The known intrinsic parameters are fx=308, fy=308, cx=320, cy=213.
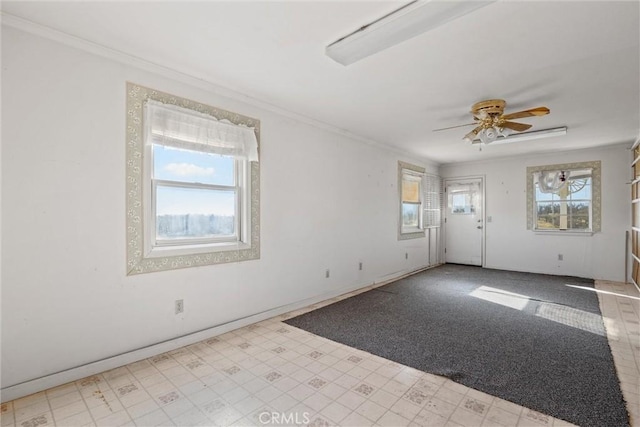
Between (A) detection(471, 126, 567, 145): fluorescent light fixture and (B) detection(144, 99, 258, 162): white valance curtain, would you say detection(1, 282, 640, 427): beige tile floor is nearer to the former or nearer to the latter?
(B) detection(144, 99, 258, 162): white valance curtain

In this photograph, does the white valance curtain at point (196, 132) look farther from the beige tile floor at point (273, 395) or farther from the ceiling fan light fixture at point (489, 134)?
the ceiling fan light fixture at point (489, 134)

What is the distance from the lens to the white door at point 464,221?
7.14 meters

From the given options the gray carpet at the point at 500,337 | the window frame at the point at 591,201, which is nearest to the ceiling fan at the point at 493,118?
the gray carpet at the point at 500,337

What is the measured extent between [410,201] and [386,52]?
14.5ft

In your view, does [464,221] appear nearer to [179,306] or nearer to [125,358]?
[179,306]

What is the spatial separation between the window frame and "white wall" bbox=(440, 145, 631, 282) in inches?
2.8

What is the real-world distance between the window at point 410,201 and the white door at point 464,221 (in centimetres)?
123

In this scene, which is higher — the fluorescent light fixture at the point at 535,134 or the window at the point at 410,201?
the fluorescent light fixture at the point at 535,134

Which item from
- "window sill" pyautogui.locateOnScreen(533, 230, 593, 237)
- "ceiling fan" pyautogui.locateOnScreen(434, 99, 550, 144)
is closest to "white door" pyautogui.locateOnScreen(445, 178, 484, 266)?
"window sill" pyautogui.locateOnScreen(533, 230, 593, 237)

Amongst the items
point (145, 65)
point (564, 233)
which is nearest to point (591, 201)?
point (564, 233)

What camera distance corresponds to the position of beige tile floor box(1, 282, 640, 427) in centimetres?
185

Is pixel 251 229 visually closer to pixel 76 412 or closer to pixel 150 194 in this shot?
pixel 150 194

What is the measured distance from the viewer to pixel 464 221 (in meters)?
7.38

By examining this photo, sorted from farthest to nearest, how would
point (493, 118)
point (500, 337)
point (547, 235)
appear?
point (547, 235)
point (493, 118)
point (500, 337)
